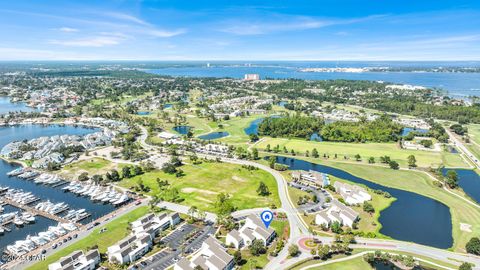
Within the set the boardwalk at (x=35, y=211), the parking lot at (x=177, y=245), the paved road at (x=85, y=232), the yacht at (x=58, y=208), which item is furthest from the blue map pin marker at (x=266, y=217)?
the yacht at (x=58, y=208)

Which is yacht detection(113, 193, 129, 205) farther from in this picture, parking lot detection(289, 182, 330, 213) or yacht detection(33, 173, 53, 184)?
parking lot detection(289, 182, 330, 213)

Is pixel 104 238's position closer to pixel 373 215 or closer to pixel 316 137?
pixel 373 215

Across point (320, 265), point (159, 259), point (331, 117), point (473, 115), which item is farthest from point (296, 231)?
point (473, 115)

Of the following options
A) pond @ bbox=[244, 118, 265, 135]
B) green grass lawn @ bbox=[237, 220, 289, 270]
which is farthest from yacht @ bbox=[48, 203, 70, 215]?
pond @ bbox=[244, 118, 265, 135]

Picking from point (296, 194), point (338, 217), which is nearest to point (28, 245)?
point (296, 194)

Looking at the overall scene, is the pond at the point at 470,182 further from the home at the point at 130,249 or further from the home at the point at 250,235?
the home at the point at 130,249

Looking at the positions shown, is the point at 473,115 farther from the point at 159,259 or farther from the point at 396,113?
the point at 159,259
